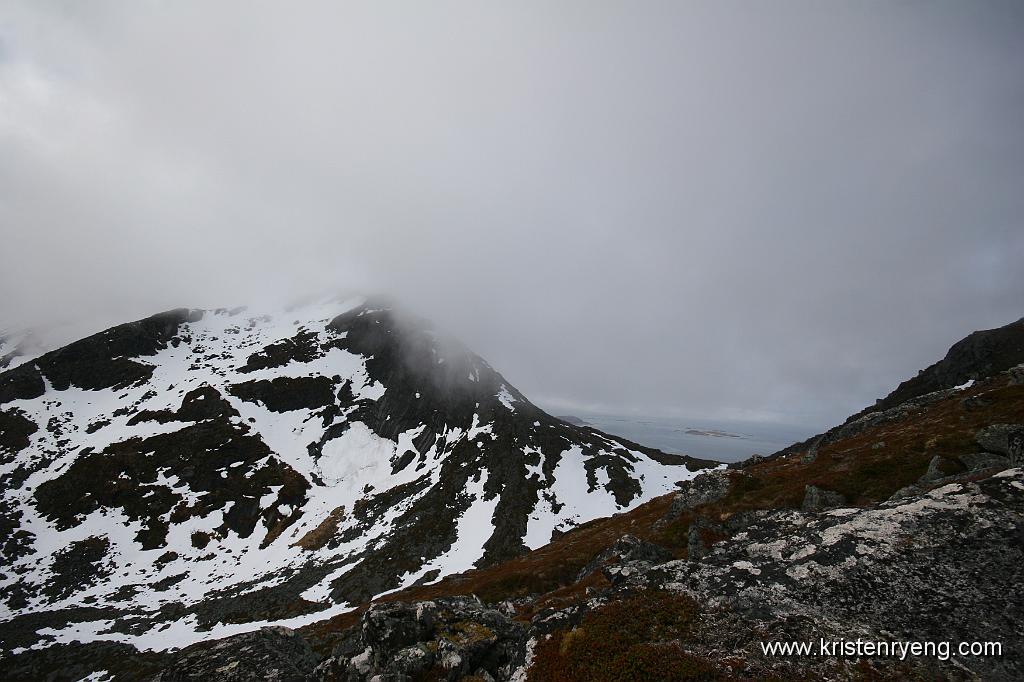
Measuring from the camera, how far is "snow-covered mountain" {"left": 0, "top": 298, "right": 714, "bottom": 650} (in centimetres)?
7650

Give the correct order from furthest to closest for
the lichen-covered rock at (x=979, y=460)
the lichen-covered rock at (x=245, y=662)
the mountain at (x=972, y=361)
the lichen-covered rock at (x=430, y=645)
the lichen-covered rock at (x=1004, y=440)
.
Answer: the mountain at (x=972, y=361)
the lichen-covered rock at (x=979, y=460)
the lichen-covered rock at (x=1004, y=440)
the lichen-covered rock at (x=245, y=662)
the lichen-covered rock at (x=430, y=645)

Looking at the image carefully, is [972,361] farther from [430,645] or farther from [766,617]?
[430,645]

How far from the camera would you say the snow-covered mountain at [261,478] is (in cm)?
7650

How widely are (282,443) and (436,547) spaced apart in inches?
2851

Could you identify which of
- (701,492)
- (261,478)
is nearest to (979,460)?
(701,492)

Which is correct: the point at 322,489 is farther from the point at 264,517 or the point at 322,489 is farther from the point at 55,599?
the point at 55,599

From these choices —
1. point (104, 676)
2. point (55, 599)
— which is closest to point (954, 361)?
point (104, 676)

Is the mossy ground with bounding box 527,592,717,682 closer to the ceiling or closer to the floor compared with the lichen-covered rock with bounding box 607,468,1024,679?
closer to the floor

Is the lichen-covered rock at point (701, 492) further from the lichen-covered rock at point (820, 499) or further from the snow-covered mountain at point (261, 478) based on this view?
the snow-covered mountain at point (261, 478)

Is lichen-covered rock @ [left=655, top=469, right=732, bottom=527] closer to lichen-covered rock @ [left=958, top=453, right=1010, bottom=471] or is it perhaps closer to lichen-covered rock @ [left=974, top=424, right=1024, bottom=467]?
lichen-covered rock @ [left=958, top=453, right=1010, bottom=471]

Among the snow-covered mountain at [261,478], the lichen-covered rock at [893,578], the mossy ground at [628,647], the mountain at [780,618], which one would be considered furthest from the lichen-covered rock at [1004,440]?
the snow-covered mountain at [261,478]

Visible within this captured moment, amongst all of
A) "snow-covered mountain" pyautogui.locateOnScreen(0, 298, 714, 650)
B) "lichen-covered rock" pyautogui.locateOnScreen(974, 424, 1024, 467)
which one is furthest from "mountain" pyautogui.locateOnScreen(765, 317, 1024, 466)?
"lichen-covered rock" pyautogui.locateOnScreen(974, 424, 1024, 467)

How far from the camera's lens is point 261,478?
114 metres

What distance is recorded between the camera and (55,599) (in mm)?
74562
